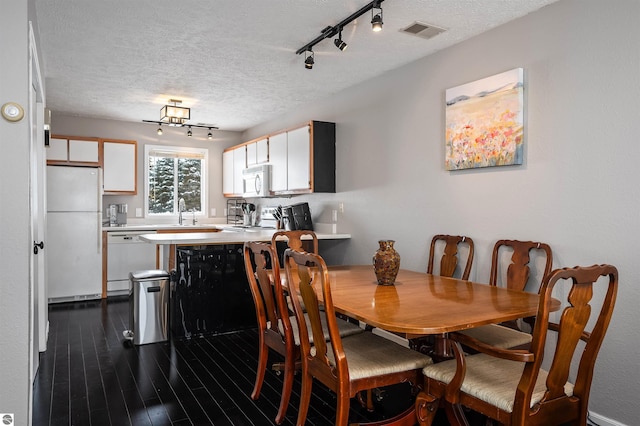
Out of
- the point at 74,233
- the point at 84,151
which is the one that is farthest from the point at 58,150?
the point at 74,233

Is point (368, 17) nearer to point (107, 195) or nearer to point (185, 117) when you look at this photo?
point (185, 117)

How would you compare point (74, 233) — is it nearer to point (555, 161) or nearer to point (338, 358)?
point (338, 358)

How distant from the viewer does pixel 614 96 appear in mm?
2398

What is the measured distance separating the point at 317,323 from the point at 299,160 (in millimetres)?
3010

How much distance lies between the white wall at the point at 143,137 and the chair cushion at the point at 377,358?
516 centimetres

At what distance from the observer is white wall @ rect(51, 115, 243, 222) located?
19.9 feet

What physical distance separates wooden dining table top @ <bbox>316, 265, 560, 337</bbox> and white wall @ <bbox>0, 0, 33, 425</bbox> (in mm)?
1372

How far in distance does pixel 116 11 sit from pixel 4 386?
86.3 inches

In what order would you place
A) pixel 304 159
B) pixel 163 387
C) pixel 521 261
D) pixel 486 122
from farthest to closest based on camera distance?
pixel 304 159 < pixel 486 122 < pixel 163 387 < pixel 521 261

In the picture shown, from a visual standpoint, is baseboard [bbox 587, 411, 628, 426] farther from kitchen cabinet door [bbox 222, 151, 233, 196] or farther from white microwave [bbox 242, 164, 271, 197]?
kitchen cabinet door [bbox 222, 151, 233, 196]

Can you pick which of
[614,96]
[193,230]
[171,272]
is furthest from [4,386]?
[193,230]

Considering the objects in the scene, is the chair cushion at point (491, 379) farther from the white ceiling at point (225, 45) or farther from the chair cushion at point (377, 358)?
the white ceiling at point (225, 45)

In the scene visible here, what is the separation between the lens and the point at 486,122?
305cm

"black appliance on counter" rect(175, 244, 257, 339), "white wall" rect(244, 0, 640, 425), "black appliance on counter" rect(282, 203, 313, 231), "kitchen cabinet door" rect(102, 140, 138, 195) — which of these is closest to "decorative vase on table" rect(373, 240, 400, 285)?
"white wall" rect(244, 0, 640, 425)
